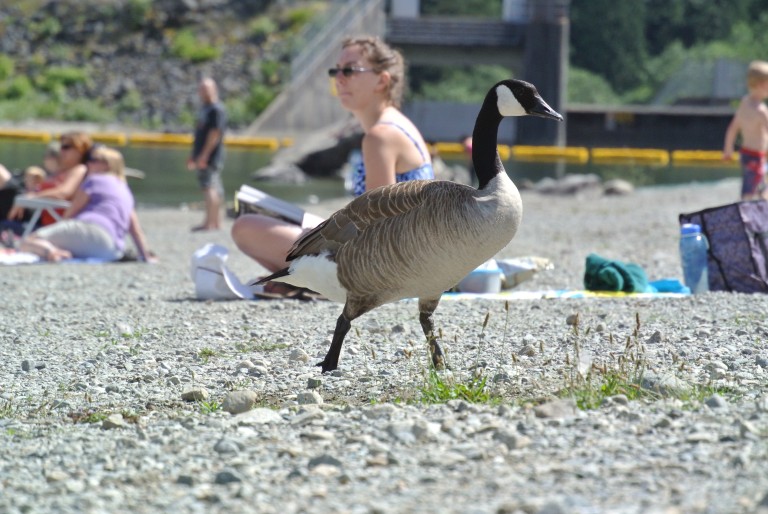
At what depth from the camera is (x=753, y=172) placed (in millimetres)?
12797

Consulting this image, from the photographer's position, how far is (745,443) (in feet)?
12.9

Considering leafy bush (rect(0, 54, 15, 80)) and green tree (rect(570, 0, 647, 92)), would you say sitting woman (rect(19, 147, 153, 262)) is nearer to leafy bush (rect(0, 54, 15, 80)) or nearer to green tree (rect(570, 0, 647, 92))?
leafy bush (rect(0, 54, 15, 80))

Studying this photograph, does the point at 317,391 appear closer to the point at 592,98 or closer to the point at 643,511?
the point at 643,511

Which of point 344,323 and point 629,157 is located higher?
point 344,323

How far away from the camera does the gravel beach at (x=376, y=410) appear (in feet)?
11.9

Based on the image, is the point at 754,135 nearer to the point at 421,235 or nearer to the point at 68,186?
the point at 68,186

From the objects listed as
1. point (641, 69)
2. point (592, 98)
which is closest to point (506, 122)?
point (592, 98)

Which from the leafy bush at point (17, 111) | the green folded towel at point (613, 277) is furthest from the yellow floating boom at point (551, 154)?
the green folded towel at point (613, 277)

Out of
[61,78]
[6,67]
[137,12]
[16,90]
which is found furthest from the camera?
[137,12]

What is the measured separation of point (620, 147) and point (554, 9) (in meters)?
5.84

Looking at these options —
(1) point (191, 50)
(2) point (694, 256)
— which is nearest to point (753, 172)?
(2) point (694, 256)

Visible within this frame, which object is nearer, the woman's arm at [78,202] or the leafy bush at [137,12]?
the woman's arm at [78,202]

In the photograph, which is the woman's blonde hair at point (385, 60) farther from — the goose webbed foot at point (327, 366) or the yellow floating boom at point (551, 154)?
the yellow floating boom at point (551, 154)

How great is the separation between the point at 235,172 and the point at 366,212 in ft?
75.6
